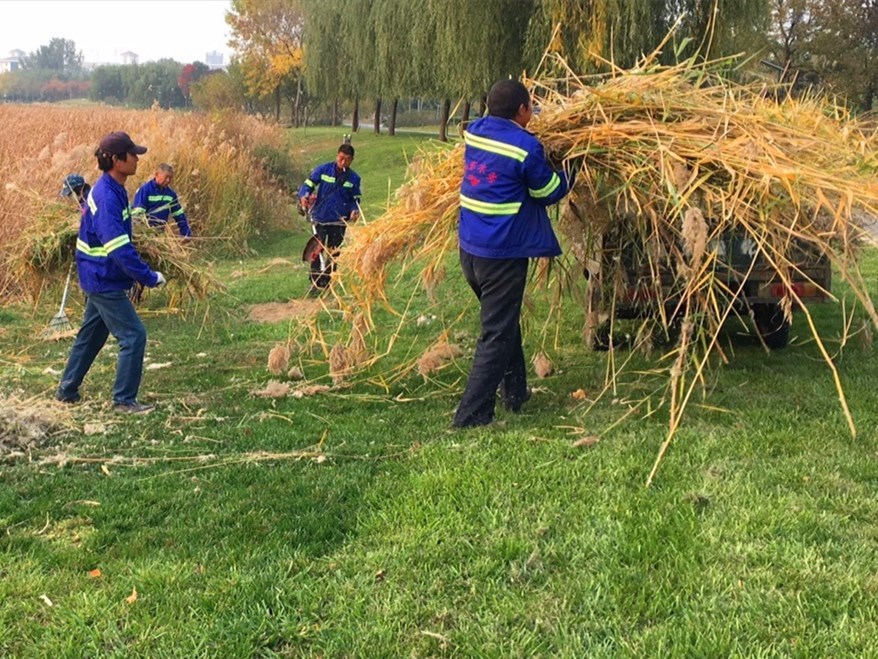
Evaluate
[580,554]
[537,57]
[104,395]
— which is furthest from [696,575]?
[537,57]

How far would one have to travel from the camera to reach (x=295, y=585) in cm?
318

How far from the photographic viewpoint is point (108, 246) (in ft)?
17.6

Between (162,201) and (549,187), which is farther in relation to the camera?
(162,201)

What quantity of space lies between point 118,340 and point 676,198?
386 centimetres

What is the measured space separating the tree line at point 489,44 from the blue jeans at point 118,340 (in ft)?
11.8

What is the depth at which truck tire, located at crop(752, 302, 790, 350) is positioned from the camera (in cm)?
660

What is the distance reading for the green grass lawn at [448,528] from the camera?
9.36 ft

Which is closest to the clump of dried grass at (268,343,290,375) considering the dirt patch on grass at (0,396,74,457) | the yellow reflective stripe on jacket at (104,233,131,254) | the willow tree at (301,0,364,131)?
the yellow reflective stripe on jacket at (104,233,131,254)

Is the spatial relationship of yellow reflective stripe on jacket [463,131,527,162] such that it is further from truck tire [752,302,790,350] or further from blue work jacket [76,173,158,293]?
truck tire [752,302,790,350]

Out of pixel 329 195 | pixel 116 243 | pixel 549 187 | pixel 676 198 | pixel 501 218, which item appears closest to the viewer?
pixel 676 198

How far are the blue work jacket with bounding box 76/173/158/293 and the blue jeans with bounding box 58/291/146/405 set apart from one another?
0.11 m

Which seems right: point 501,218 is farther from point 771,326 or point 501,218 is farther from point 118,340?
point 771,326

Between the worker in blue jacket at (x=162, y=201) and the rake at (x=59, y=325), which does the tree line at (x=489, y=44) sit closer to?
the worker in blue jacket at (x=162, y=201)

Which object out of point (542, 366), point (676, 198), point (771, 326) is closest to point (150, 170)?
point (542, 366)
